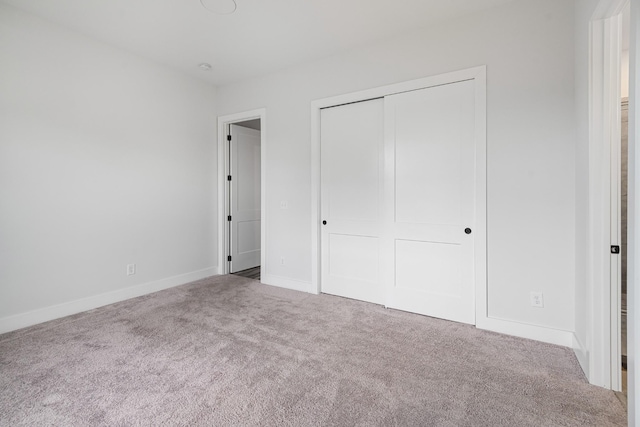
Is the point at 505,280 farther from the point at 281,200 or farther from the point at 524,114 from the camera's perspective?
the point at 281,200

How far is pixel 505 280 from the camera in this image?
8.10 feet

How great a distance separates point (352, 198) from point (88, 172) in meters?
2.74

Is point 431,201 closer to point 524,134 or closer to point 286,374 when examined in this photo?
point 524,134

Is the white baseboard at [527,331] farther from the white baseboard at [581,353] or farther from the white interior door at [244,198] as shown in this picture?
the white interior door at [244,198]

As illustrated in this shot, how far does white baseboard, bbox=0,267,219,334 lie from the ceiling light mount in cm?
300

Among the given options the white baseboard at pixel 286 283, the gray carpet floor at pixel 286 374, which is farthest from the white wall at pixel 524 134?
the white baseboard at pixel 286 283

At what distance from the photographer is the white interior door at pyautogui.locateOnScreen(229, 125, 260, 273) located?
449cm

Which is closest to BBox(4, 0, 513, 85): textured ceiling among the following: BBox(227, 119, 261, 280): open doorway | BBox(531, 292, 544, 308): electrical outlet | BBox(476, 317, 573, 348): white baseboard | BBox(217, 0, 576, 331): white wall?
BBox(217, 0, 576, 331): white wall

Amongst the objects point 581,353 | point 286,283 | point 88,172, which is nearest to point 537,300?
point 581,353

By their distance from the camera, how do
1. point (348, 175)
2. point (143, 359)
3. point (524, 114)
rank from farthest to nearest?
point (348, 175)
point (524, 114)
point (143, 359)

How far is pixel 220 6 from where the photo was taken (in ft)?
8.09

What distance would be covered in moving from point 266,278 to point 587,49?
12.1ft

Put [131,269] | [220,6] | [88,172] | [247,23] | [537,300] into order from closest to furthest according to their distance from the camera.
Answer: [537,300] → [220,6] → [247,23] → [88,172] → [131,269]

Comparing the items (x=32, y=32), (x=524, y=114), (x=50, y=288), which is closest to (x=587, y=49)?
(x=524, y=114)
